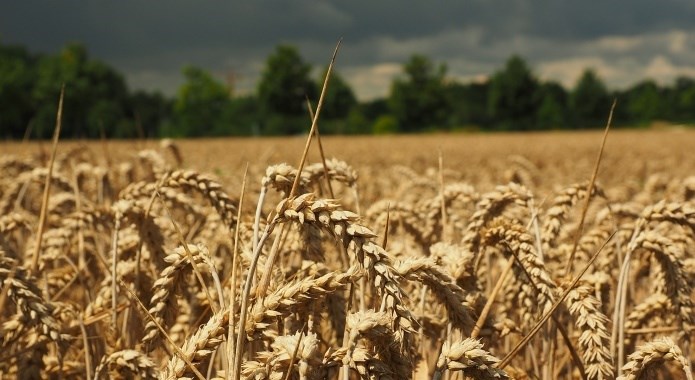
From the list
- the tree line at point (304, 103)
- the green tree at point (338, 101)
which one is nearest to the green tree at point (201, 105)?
the tree line at point (304, 103)

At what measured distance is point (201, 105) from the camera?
267ft

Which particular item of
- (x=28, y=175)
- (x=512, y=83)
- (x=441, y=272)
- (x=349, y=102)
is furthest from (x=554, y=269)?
(x=512, y=83)

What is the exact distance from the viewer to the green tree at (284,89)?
76625 millimetres

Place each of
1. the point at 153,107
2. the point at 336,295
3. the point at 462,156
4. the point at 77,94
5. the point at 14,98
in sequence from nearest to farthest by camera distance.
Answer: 1. the point at 336,295
2. the point at 462,156
3. the point at 77,94
4. the point at 14,98
5. the point at 153,107

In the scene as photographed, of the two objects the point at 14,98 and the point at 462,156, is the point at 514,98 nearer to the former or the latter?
the point at 14,98

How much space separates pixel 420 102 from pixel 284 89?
16884 mm

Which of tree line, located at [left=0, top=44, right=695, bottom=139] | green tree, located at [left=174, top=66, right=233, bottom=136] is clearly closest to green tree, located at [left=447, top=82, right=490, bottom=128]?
tree line, located at [left=0, top=44, right=695, bottom=139]

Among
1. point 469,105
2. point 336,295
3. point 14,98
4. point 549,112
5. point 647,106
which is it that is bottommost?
point 336,295

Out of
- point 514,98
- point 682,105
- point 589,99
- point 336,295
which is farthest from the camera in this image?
point 682,105

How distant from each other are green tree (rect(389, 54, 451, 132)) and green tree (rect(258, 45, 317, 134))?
10703 millimetres

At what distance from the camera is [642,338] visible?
235 cm

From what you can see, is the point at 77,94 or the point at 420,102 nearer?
the point at 77,94

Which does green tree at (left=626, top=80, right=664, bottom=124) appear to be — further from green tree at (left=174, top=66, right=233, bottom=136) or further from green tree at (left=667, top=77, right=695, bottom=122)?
green tree at (left=174, top=66, right=233, bottom=136)

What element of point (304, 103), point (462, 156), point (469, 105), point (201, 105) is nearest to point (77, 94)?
point (201, 105)
